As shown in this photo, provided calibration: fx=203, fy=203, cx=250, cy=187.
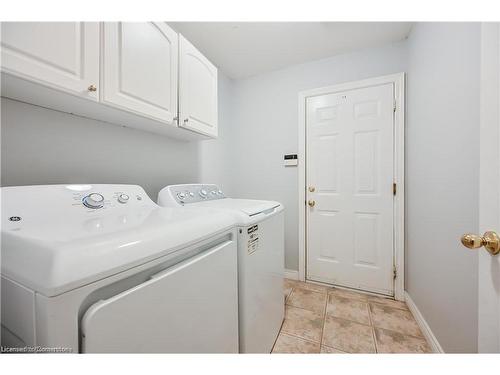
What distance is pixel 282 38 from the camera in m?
1.89

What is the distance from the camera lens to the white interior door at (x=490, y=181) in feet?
1.71

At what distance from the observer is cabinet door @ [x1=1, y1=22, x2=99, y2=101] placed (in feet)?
2.24

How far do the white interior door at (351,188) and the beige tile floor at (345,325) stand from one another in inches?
9.0

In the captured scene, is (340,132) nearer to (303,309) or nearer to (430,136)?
(430,136)

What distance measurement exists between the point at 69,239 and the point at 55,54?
755mm

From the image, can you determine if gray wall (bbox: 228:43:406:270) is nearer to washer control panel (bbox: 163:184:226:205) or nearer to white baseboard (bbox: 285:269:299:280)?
white baseboard (bbox: 285:269:299:280)

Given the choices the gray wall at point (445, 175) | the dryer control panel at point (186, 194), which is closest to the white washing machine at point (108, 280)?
the dryer control panel at point (186, 194)

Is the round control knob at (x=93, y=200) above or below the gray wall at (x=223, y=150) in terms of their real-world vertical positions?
below

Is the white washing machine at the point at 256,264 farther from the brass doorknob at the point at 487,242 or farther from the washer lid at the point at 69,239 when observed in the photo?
the brass doorknob at the point at 487,242

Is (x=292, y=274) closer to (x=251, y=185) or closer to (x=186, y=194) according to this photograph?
(x=251, y=185)

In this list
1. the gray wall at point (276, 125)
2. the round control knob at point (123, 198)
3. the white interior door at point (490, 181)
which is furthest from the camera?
the gray wall at point (276, 125)

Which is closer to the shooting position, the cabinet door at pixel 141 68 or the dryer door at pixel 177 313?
the dryer door at pixel 177 313
